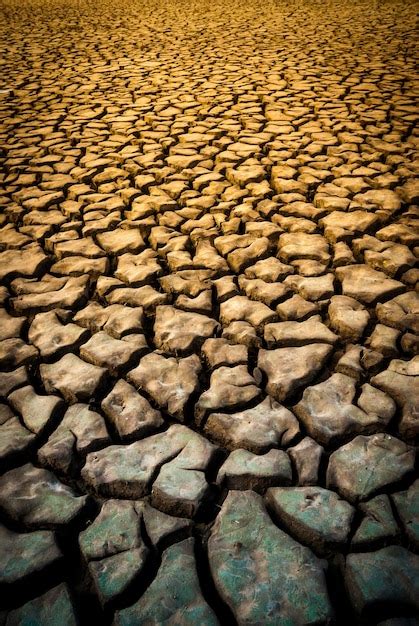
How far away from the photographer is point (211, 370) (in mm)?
1151

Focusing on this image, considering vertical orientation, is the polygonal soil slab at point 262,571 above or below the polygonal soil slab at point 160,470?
below

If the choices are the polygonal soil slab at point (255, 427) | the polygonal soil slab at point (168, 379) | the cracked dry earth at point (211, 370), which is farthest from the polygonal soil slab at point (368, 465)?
the polygonal soil slab at point (168, 379)

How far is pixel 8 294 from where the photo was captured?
146 centimetres

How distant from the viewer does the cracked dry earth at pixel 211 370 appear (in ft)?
2.39

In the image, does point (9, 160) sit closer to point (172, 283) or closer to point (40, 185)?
point (40, 185)

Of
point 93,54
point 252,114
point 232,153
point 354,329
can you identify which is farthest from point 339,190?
point 93,54

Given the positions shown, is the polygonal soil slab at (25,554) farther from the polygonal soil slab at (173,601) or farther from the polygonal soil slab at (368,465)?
the polygonal soil slab at (368,465)

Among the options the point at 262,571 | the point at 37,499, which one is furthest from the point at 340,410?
the point at 37,499

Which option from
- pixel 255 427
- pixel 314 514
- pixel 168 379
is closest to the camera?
pixel 314 514

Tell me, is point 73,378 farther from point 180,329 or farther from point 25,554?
point 25,554

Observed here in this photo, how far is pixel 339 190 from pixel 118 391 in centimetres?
148

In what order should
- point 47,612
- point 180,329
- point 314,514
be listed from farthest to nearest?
point 180,329, point 314,514, point 47,612

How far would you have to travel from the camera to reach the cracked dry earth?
73cm

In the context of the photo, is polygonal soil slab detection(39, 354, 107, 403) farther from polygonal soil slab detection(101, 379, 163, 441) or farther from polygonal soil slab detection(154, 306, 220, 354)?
polygonal soil slab detection(154, 306, 220, 354)
